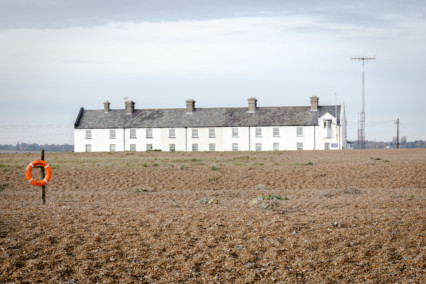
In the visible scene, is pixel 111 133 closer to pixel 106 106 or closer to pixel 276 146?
pixel 106 106

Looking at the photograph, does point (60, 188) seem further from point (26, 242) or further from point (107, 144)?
point (107, 144)

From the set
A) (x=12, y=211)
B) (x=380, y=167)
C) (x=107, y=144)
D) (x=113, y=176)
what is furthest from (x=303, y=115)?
(x=12, y=211)

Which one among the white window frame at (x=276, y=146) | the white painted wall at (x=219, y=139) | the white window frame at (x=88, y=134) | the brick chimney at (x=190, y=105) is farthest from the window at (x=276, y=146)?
the white window frame at (x=88, y=134)

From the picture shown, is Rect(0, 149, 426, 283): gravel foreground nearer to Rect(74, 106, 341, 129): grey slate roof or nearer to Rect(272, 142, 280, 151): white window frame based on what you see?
Rect(272, 142, 280, 151): white window frame

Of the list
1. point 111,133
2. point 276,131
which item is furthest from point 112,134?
point 276,131

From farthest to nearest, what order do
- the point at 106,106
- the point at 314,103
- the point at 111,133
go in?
the point at 106,106 < the point at 111,133 < the point at 314,103

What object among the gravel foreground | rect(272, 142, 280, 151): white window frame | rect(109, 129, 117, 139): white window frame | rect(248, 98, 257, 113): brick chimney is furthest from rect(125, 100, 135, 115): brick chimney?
the gravel foreground

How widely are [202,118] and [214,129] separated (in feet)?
8.74

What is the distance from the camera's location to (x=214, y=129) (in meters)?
71.6

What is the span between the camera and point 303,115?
231 feet

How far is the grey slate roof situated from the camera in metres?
70.4

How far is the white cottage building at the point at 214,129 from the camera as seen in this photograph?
228 feet

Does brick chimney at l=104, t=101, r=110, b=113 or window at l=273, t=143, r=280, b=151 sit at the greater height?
brick chimney at l=104, t=101, r=110, b=113

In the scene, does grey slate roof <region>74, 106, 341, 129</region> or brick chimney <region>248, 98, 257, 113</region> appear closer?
grey slate roof <region>74, 106, 341, 129</region>
